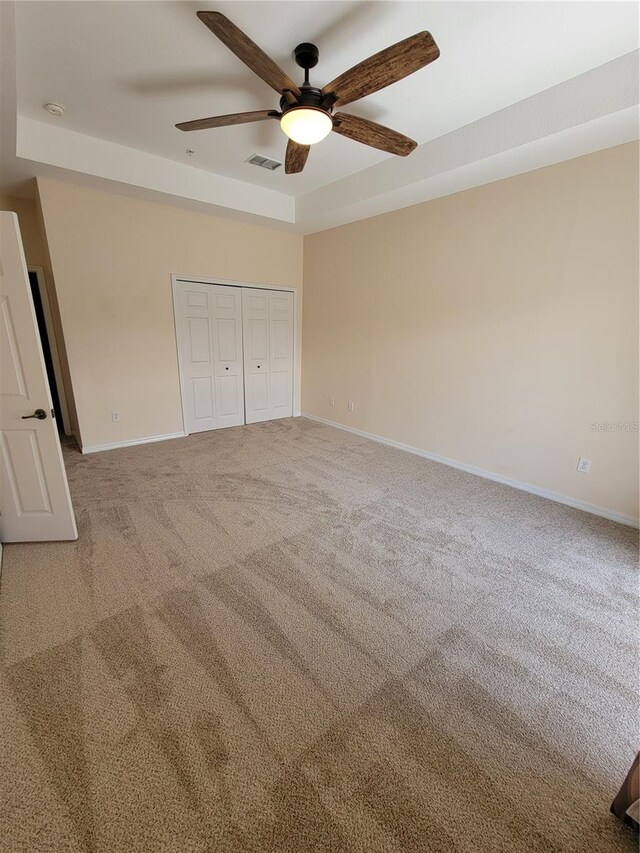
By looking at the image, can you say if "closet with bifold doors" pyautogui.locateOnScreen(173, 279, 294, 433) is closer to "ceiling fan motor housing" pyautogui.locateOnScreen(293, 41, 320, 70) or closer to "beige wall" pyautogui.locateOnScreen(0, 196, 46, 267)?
"beige wall" pyautogui.locateOnScreen(0, 196, 46, 267)

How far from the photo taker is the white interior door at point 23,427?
2023mm

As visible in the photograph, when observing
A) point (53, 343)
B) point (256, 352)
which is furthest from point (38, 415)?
point (256, 352)

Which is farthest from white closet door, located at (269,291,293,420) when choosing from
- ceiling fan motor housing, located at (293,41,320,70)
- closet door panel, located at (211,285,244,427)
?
ceiling fan motor housing, located at (293,41,320,70)

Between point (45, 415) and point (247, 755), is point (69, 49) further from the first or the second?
point (247, 755)

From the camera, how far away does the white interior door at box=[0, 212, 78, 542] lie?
2.02 meters

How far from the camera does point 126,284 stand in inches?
157

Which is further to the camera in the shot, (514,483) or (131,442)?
(131,442)

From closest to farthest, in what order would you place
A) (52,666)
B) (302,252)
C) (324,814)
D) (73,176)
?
(324,814) → (52,666) → (73,176) → (302,252)

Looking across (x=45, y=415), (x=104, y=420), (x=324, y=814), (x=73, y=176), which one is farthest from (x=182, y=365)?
(x=324, y=814)

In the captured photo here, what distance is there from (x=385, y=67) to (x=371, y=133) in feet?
2.10

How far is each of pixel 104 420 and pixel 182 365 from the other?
1130 mm

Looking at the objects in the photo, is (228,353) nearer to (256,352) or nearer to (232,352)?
(232,352)

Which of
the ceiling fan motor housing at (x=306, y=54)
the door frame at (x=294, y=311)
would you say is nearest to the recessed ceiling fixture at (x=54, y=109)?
the door frame at (x=294, y=311)

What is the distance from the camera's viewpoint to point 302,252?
5340 millimetres
